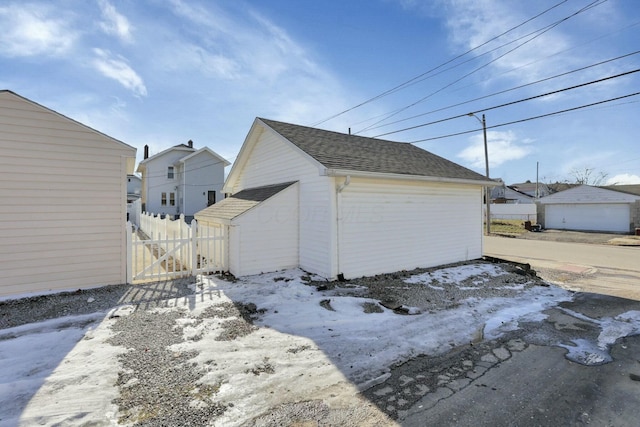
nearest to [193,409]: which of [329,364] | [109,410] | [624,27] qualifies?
[109,410]

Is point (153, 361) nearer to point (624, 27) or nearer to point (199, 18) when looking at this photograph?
point (199, 18)

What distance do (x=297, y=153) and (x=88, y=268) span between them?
592 cm

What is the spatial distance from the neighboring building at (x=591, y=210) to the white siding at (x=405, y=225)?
22.4m

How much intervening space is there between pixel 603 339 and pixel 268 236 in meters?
7.17

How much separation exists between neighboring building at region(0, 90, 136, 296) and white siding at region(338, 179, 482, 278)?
5.52 m

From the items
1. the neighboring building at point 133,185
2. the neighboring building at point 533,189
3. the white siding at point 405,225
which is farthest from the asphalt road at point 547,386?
the neighboring building at point 533,189

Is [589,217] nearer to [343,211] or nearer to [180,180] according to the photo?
[343,211]

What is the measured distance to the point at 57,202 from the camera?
667 cm

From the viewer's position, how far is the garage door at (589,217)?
24969mm

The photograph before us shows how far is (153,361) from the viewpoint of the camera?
150 inches

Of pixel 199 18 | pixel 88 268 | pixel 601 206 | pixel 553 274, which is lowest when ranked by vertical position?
pixel 553 274

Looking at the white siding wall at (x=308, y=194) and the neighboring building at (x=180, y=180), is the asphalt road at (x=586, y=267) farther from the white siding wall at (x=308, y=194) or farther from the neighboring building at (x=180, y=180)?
the neighboring building at (x=180, y=180)

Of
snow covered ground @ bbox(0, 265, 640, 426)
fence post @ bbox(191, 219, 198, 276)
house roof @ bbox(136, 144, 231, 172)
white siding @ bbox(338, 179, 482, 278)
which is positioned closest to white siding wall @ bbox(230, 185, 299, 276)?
fence post @ bbox(191, 219, 198, 276)

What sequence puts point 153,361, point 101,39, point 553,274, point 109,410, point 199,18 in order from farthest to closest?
point 553,274 → point 199,18 → point 101,39 → point 153,361 → point 109,410
